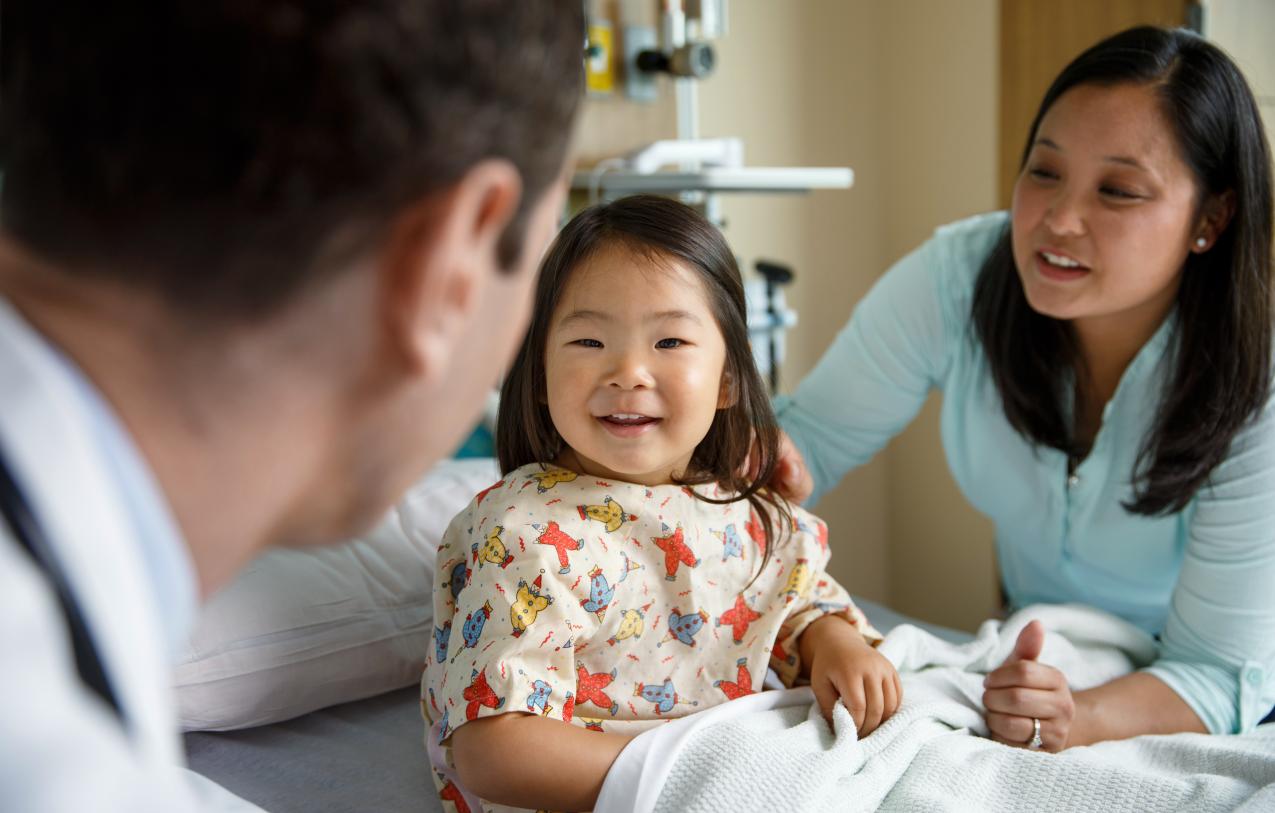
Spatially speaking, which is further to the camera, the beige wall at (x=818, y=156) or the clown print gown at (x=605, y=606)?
the beige wall at (x=818, y=156)

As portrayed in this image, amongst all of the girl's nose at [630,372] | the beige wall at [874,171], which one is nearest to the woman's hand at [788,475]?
the girl's nose at [630,372]

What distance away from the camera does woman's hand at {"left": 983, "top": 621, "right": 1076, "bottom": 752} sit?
1287 mm

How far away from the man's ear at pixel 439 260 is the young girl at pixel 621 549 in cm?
54

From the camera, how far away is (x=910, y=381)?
182 cm

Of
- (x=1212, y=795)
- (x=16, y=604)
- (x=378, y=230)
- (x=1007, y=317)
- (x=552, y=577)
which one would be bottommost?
(x=1212, y=795)

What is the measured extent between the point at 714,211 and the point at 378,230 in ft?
7.50

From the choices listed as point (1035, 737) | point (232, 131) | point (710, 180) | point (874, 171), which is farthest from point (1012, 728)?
point (874, 171)

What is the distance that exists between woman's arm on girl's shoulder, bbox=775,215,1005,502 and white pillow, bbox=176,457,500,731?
632mm

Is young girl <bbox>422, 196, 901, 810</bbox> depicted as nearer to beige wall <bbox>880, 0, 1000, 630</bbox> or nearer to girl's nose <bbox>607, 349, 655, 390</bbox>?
girl's nose <bbox>607, 349, 655, 390</bbox>

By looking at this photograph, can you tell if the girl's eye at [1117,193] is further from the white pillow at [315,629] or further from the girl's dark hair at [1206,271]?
the white pillow at [315,629]

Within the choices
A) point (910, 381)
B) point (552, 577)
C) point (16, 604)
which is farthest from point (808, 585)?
point (16, 604)

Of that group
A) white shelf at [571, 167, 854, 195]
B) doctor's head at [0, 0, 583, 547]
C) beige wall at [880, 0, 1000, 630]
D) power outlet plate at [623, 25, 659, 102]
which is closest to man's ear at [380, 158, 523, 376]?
doctor's head at [0, 0, 583, 547]

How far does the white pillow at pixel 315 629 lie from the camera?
1390 millimetres

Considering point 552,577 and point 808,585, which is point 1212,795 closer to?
point 808,585
